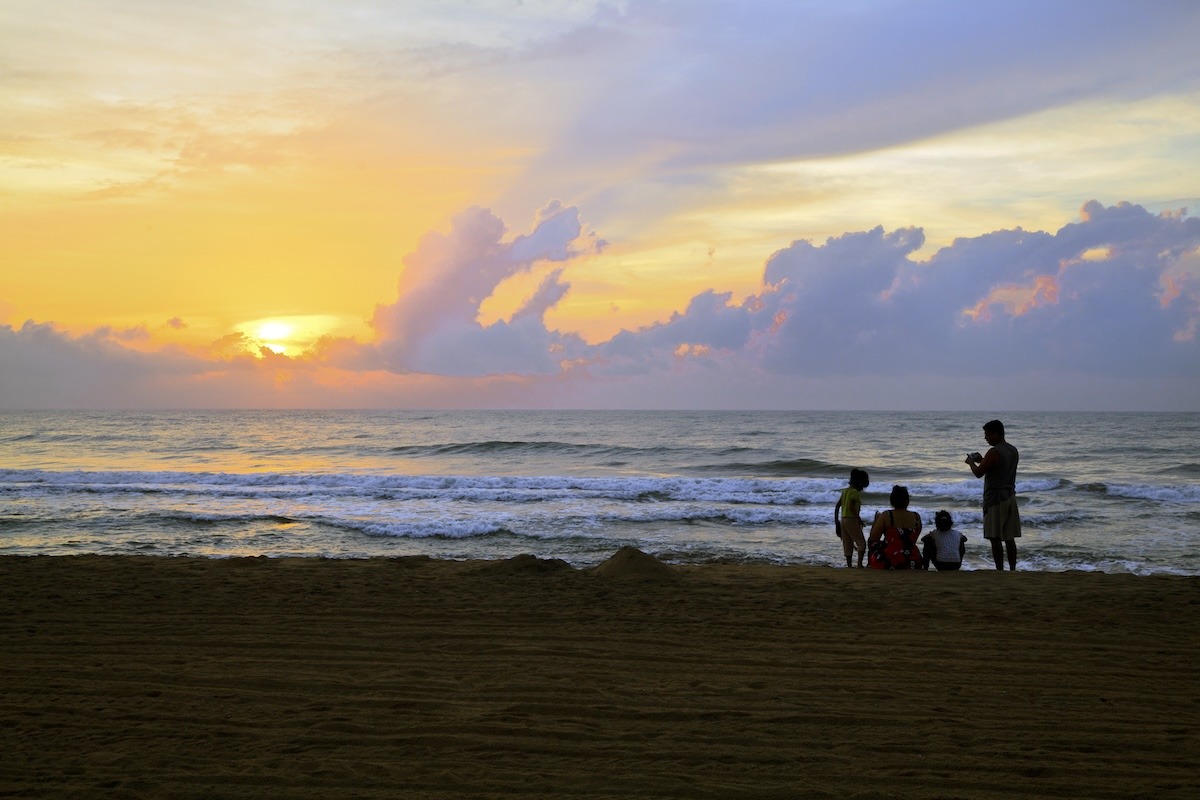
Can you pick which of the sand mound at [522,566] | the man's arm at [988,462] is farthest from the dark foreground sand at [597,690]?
the man's arm at [988,462]

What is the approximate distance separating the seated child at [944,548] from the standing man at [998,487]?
1.45 ft

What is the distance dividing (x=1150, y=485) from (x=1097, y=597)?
21.1m

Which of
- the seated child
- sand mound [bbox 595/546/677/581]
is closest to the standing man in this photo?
the seated child

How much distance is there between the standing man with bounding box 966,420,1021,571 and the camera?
941 centimetres

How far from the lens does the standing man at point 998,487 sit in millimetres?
9414

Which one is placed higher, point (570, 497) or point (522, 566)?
point (522, 566)

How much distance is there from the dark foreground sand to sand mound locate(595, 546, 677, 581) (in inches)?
5.1

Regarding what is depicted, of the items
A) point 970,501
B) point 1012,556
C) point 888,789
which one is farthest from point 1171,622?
point 970,501

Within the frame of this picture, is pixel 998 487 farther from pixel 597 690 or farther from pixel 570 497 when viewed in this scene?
pixel 570 497

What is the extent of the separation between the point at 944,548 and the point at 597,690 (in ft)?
19.7

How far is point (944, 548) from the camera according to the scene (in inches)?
382

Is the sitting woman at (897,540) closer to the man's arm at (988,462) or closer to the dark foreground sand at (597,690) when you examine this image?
the man's arm at (988,462)

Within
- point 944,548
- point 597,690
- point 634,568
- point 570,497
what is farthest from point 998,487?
point 570,497

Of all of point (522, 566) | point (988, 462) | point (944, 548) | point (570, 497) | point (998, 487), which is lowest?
point (570, 497)
